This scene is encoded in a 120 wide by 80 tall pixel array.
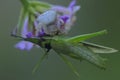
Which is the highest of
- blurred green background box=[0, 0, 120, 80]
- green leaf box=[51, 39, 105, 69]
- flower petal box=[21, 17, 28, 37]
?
flower petal box=[21, 17, 28, 37]

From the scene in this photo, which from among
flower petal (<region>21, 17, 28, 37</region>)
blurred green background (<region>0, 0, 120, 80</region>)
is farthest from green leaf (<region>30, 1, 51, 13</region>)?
blurred green background (<region>0, 0, 120, 80</region>)

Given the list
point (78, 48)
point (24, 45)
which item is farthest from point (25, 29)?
point (78, 48)

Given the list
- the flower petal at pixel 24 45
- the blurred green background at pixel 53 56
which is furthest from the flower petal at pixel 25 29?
the blurred green background at pixel 53 56

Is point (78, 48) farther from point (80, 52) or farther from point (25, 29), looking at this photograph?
point (25, 29)

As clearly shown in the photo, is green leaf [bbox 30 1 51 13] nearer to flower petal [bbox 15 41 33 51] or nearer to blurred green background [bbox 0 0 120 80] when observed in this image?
flower petal [bbox 15 41 33 51]

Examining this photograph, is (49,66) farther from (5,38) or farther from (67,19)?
(67,19)

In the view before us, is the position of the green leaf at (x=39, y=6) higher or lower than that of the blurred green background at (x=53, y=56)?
higher

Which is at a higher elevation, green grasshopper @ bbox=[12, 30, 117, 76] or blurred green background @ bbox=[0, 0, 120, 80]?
green grasshopper @ bbox=[12, 30, 117, 76]

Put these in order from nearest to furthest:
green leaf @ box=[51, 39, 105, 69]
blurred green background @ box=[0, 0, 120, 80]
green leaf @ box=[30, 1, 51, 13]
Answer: green leaf @ box=[51, 39, 105, 69] < green leaf @ box=[30, 1, 51, 13] < blurred green background @ box=[0, 0, 120, 80]

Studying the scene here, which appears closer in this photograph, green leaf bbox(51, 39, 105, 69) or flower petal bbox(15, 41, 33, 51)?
green leaf bbox(51, 39, 105, 69)

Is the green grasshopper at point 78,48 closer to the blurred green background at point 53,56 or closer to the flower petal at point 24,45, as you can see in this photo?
the flower petal at point 24,45
